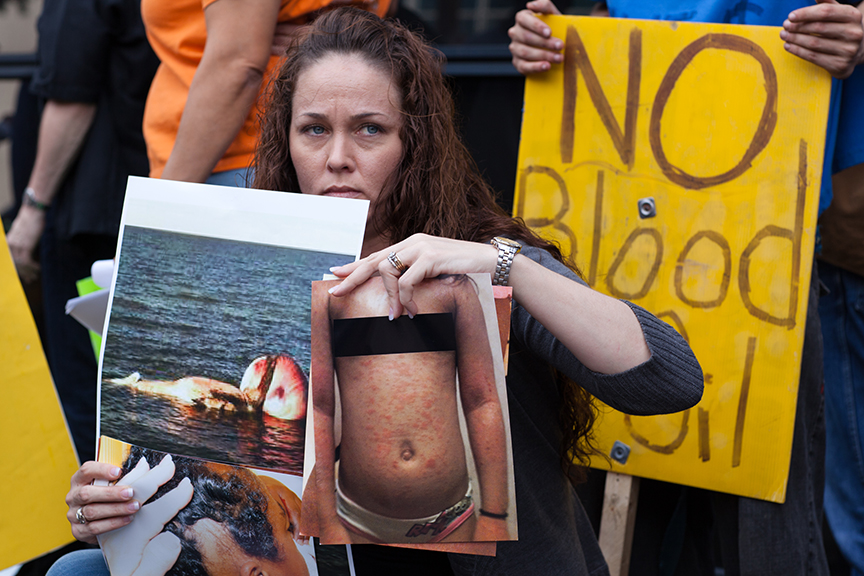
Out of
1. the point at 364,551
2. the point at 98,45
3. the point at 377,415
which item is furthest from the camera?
the point at 98,45

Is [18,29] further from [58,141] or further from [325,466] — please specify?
[325,466]

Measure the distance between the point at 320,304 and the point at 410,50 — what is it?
523 mm

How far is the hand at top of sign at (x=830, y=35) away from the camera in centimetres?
134

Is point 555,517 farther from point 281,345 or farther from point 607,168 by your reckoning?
point 607,168

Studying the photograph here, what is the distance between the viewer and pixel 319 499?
98 cm

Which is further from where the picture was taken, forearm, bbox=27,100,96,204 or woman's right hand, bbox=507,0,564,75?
forearm, bbox=27,100,96,204

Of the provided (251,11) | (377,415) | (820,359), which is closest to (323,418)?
(377,415)

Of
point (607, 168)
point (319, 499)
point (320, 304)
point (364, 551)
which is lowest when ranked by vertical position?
point (364, 551)

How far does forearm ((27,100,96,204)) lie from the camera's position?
2.12m

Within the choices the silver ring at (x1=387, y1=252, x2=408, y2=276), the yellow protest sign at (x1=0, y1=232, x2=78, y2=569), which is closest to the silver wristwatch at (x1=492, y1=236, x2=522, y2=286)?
the silver ring at (x1=387, y1=252, x2=408, y2=276)

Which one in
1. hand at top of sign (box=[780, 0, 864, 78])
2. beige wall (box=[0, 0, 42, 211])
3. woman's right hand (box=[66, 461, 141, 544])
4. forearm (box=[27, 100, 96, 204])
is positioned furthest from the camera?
beige wall (box=[0, 0, 42, 211])

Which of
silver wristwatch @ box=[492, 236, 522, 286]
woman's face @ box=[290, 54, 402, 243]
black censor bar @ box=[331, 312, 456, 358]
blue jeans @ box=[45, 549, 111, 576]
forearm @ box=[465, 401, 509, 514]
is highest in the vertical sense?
woman's face @ box=[290, 54, 402, 243]

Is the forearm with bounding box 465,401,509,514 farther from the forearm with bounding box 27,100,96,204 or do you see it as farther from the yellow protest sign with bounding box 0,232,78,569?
the forearm with bounding box 27,100,96,204

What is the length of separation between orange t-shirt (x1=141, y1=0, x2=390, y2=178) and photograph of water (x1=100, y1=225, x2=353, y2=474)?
494mm
